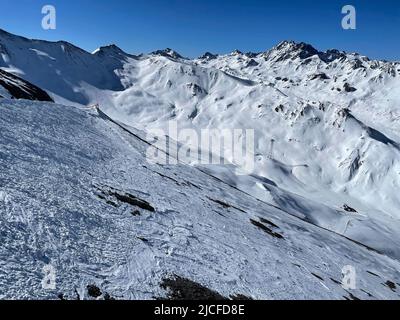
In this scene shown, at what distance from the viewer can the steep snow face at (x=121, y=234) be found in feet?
50.9

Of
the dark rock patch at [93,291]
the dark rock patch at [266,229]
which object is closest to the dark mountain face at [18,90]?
the dark rock patch at [266,229]

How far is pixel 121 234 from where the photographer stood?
19703 millimetres

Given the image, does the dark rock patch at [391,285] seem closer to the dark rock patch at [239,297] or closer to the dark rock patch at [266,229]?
the dark rock patch at [266,229]

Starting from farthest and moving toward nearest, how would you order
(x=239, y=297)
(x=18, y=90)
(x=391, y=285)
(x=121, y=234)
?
(x=18, y=90)
(x=391, y=285)
(x=121, y=234)
(x=239, y=297)

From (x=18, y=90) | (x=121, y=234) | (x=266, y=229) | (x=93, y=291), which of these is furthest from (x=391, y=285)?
(x=18, y=90)

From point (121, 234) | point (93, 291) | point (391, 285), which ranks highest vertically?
point (121, 234)

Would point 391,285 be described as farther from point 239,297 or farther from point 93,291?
point 93,291

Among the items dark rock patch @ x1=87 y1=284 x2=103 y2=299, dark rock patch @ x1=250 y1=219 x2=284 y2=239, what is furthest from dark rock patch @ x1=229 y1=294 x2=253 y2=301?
dark rock patch @ x1=250 y1=219 x2=284 y2=239

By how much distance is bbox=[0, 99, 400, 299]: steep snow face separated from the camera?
1550 centimetres

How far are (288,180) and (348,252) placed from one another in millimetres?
134748

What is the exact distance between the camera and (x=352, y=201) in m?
179

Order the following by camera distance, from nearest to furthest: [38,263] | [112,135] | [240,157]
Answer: [38,263], [112,135], [240,157]

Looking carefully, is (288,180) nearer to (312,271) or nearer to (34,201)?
(312,271)
